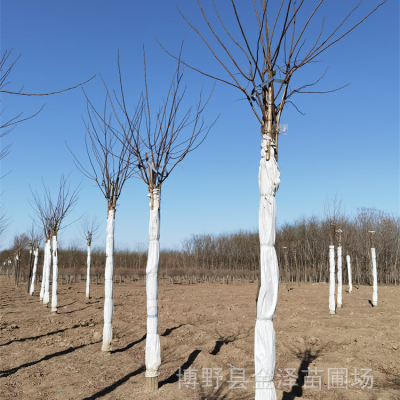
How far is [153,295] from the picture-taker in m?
5.13

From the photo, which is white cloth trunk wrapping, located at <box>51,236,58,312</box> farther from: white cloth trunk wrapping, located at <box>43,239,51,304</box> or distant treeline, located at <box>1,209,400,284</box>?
distant treeline, located at <box>1,209,400,284</box>

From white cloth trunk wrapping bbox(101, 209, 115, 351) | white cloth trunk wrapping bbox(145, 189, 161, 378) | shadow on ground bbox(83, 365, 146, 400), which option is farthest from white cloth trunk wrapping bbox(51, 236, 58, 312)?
white cloth trunk wrapping bbox(145, 189, 161, 378)

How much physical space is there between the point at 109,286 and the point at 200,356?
2180 millimetres

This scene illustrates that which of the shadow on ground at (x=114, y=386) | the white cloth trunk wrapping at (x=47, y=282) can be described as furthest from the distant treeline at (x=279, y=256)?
the shadow on ground at (x=114, y=386)

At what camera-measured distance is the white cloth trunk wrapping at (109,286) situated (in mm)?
6863

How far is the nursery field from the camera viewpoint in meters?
5.11

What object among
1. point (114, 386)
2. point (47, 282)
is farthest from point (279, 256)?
point (114, 386)

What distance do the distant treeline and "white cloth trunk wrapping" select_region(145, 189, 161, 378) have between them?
22843mm

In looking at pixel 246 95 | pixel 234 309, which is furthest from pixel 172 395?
pixel 234 309

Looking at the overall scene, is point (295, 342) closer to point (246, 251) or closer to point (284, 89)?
point (284, 89)

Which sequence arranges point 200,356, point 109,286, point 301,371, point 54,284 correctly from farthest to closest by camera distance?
point 54,284 < point 109,286 < point 200,356 < point 301,371

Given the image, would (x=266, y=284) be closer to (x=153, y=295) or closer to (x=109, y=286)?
(x=153, y=295)

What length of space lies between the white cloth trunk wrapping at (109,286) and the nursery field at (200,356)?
1.11 ft

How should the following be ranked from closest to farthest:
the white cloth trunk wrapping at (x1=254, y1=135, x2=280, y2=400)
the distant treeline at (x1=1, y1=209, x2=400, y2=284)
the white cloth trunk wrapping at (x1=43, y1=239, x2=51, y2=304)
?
1. the white cloth trunk wrapping at (x1=254, y1=135, x2=280, y2=400)
2. the white cloth trunk wrapping at (x1=43, y1=239, x2=51, y2=304)
3. the distant treeline at (x1=1, y1=209, x2=400, y2=284)
